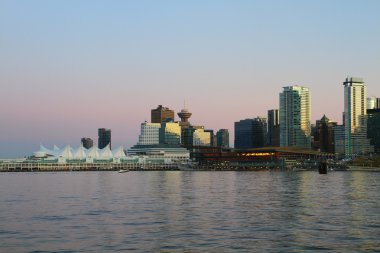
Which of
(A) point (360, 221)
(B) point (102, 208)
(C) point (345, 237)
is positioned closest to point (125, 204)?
(B) point (102, 208)

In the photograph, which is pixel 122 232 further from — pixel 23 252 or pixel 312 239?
pixel 312 239

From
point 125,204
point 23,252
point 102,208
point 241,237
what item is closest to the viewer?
point 23,252

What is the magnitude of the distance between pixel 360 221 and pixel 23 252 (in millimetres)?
27577

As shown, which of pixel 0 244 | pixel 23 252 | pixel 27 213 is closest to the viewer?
pixel 23 252

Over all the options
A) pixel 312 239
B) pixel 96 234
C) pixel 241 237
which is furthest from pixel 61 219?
pixel 312 239

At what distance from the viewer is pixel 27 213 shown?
5556 cm

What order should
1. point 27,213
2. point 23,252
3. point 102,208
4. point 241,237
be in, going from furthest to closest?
point 102,208 → point 27,213 → point 241,237 → point 23,252

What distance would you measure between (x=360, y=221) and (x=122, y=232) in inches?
785

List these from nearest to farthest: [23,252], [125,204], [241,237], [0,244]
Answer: [23,252] < [0,244] < [241,237] < [125,204]

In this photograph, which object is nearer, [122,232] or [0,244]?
[0,244]

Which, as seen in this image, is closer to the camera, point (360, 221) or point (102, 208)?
point (360, 221)

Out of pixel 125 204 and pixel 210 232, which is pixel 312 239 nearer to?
pixel 210 232

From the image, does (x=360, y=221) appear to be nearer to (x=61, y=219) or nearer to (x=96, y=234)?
(x=96, y=234)

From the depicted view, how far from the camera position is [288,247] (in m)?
35.1
